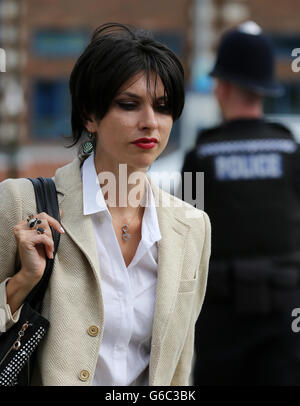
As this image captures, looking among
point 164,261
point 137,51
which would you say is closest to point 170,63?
point 137,51

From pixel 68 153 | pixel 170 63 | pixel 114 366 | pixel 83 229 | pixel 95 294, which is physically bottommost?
pixel 68 153

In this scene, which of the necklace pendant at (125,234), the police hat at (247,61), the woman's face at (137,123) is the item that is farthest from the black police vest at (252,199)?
the woman's face at (137,123)

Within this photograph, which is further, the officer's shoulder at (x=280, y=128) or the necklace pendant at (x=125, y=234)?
the officer's shoulder at (x=280, y=128)

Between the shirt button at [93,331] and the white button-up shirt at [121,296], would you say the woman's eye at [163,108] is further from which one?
the shirt button at [93,331]

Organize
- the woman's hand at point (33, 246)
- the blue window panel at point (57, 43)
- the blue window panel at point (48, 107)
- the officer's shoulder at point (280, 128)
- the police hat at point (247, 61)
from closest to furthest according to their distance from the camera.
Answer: the woman's hand at point (33, 246) < the officer's shoulder at point (280, 128) < the police hat at point (247, 61) < the blue window panel at point (57, 43) < the blue window panel at point (48, 107)

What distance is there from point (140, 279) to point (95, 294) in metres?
0.22

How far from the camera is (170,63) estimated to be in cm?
286

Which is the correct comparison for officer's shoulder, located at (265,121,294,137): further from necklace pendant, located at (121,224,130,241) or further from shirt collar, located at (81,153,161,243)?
necklace pendant, located at (121,224,130,241)

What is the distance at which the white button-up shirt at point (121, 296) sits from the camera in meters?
2.77

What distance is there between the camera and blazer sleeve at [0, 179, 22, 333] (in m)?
2.60

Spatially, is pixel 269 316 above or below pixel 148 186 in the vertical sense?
below

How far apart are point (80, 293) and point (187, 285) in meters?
0.44

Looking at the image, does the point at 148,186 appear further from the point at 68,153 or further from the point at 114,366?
the point at 68,153

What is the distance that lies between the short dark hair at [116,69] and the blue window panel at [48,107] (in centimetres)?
2343
